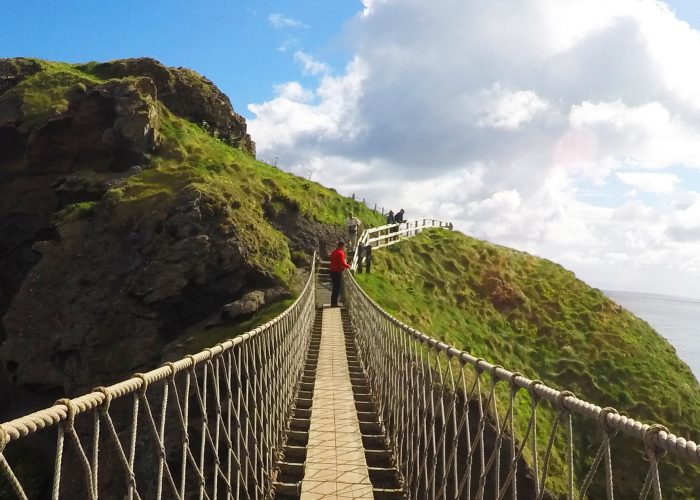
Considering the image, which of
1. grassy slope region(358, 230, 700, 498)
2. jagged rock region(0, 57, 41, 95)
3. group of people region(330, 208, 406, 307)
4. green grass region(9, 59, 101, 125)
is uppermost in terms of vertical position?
jagged rock region(0, 57, 41, 95)

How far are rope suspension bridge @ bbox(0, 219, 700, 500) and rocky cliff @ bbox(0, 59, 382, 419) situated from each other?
2706 mm

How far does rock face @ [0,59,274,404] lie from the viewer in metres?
16.9

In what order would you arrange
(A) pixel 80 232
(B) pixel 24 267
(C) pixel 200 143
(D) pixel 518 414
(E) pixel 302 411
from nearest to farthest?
1. (E) pixel 302 411
2. (D) pixel 518 414
3. (A) pixel 80 232
4. (B) pixel 24 267
5. (C) pixel 200 143

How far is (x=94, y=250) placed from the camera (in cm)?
1867

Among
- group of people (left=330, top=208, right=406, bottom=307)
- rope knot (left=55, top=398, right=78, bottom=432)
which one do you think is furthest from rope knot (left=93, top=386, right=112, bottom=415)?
group of people (left=330, top=208, right=406, bottom=307)

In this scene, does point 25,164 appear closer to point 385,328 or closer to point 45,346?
point 45,346

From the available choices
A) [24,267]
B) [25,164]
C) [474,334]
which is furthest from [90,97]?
[474,334]

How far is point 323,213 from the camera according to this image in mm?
24891

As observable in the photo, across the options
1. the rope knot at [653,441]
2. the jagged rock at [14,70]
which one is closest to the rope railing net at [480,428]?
the rope knot at [653,441]

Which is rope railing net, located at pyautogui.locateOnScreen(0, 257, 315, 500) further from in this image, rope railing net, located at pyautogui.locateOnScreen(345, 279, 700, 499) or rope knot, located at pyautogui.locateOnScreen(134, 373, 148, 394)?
rope railing net, located at pyautogui.locateOnScreen(345, 279, 700, 499)

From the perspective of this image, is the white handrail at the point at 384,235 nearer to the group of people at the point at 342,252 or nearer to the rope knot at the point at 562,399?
the group of people at the point at 342,252

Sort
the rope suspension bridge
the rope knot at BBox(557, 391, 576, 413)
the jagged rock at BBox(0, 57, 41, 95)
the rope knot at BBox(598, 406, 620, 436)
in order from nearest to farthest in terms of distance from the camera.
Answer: the rope knot at BBox(598, 406, 620, 436) < the rope suspension bridge < the rope knot at BBox(557, 391, 576, 413) < the jagged rock at BBox(0, 57, 41, 95)

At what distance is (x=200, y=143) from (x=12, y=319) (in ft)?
34.7

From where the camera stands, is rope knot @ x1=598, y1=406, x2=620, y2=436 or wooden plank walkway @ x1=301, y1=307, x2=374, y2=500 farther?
wooden plank walkway @ x1=301, y1=307, x2=374, y2=500
